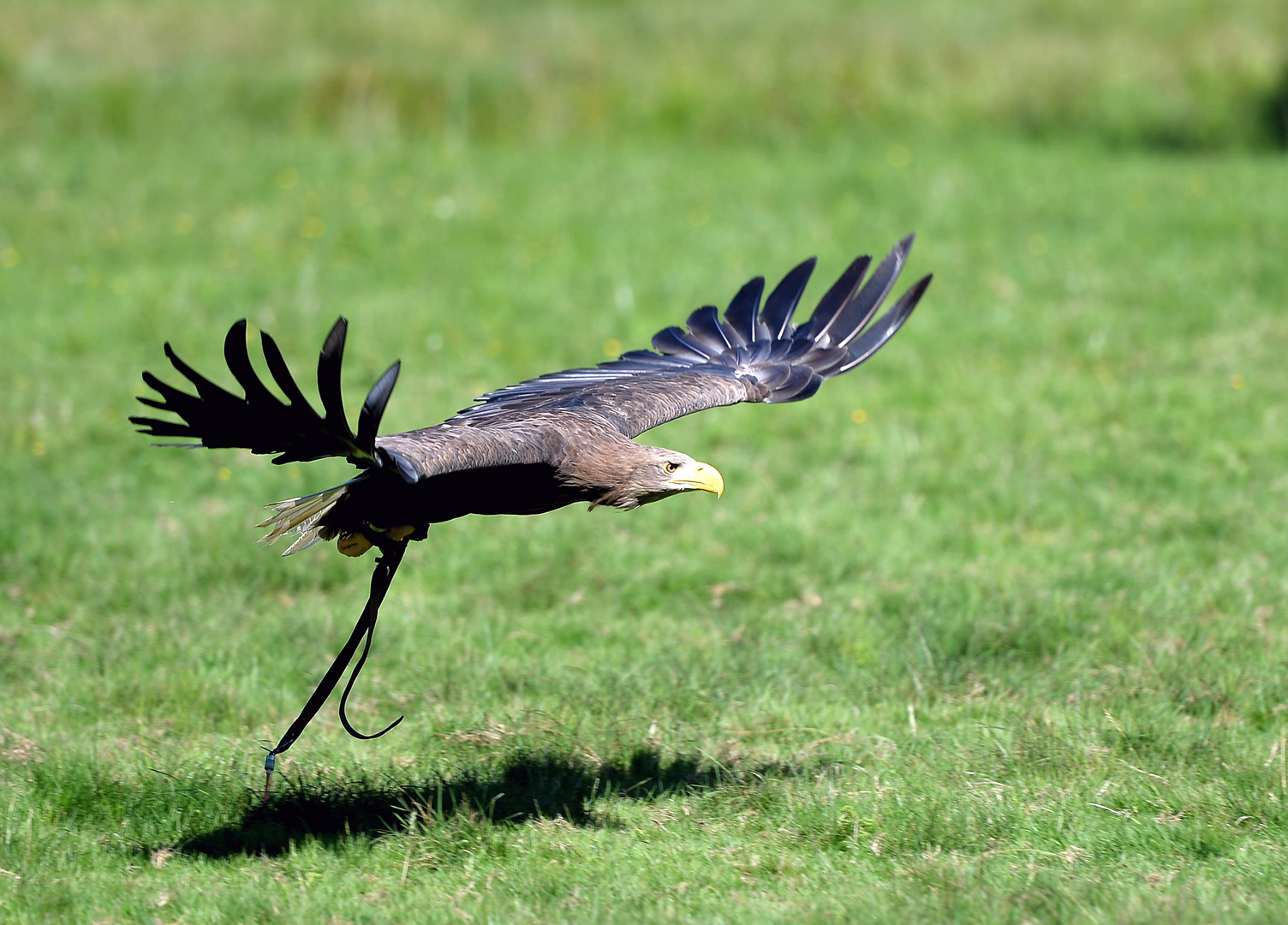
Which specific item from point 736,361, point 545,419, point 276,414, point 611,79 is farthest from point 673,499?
point 611,79

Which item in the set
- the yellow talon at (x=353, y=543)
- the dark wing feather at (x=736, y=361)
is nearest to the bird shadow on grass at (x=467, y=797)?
the yellow talon at (x=353, y=543)

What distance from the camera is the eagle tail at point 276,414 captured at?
3.72 metres

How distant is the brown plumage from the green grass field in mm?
1037

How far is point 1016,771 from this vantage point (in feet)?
16.5

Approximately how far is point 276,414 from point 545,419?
141cm

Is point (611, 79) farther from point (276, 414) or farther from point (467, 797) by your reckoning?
point (276, 414)

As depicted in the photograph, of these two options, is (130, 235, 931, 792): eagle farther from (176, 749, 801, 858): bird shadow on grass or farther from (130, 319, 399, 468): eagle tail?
(176, 749, 801, 858): bird shadow on grass

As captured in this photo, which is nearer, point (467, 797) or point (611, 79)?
point (467, 797)

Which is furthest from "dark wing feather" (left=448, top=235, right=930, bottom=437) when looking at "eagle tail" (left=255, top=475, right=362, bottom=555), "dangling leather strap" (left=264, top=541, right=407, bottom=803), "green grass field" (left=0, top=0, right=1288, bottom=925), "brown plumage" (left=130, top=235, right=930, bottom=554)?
"green grass field" (left=0, top=0, right=1288, bottom=925)

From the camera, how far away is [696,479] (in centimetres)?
500

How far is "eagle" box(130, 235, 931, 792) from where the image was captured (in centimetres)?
390

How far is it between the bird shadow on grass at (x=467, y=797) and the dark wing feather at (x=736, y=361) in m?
1.28

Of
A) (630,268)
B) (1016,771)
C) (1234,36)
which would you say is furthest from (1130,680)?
(1234,36)

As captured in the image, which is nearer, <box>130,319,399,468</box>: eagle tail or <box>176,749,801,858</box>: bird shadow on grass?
<box>130,319,399,468</box>: eagle tail
